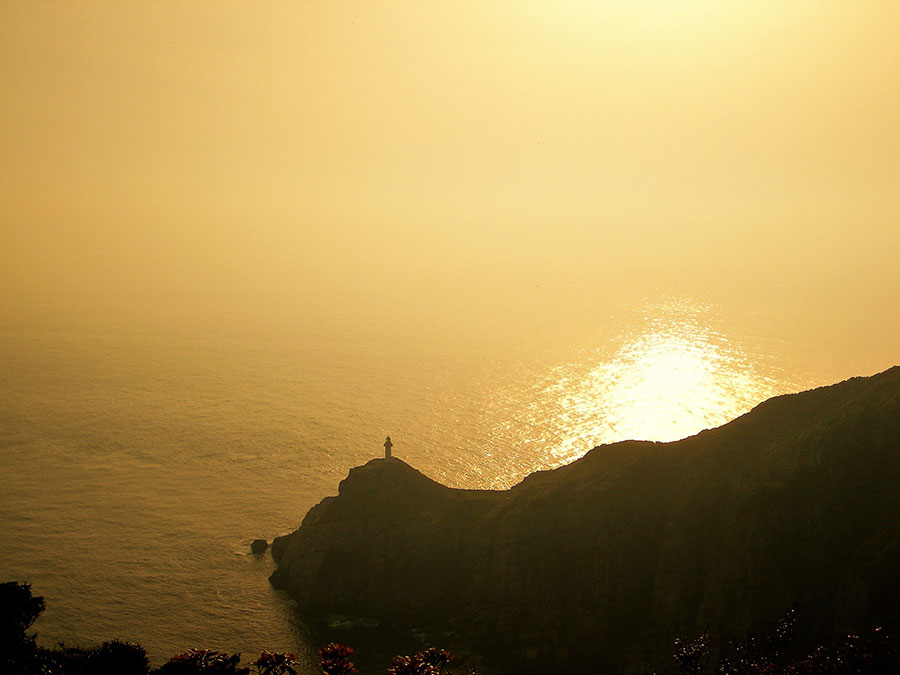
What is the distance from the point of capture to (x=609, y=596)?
46.8m

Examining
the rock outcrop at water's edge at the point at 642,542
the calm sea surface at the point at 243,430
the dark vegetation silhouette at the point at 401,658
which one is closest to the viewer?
the dark vegetation silhouette at the point at 401,658

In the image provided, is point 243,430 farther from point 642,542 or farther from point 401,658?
point 401,658

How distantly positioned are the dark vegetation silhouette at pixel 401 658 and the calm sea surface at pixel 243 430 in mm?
15356

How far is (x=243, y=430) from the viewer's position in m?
111

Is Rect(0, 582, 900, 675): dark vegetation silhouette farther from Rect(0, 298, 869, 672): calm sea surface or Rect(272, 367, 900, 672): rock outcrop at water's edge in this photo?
Rect(0, 298, 869, 672): calm sea surface

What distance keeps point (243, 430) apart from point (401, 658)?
8895 cm

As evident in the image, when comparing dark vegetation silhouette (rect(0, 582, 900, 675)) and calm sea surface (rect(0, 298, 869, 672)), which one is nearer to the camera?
dark vegetation silhouette (rect(0, 582, 900, 675))

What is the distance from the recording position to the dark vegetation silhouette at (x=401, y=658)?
78.6ft

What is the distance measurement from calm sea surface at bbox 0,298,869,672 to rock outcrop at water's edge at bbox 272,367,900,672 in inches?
348

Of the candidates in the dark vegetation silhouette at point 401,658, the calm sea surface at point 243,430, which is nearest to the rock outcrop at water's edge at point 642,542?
the dark vegetation silhouette at point 401,658

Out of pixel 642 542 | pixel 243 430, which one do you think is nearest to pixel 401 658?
pixel 642 542

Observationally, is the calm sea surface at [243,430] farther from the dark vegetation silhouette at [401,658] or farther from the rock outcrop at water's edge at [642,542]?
the dark vegetation silhouette at [401,658]

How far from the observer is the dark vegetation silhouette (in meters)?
24.0

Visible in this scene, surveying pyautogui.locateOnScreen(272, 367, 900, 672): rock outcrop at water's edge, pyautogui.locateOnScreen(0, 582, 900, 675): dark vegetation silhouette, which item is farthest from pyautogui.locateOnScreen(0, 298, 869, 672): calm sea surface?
pyautogui.locateOnScreen(0, 582, 900, 675): dark vegetation silhouette
